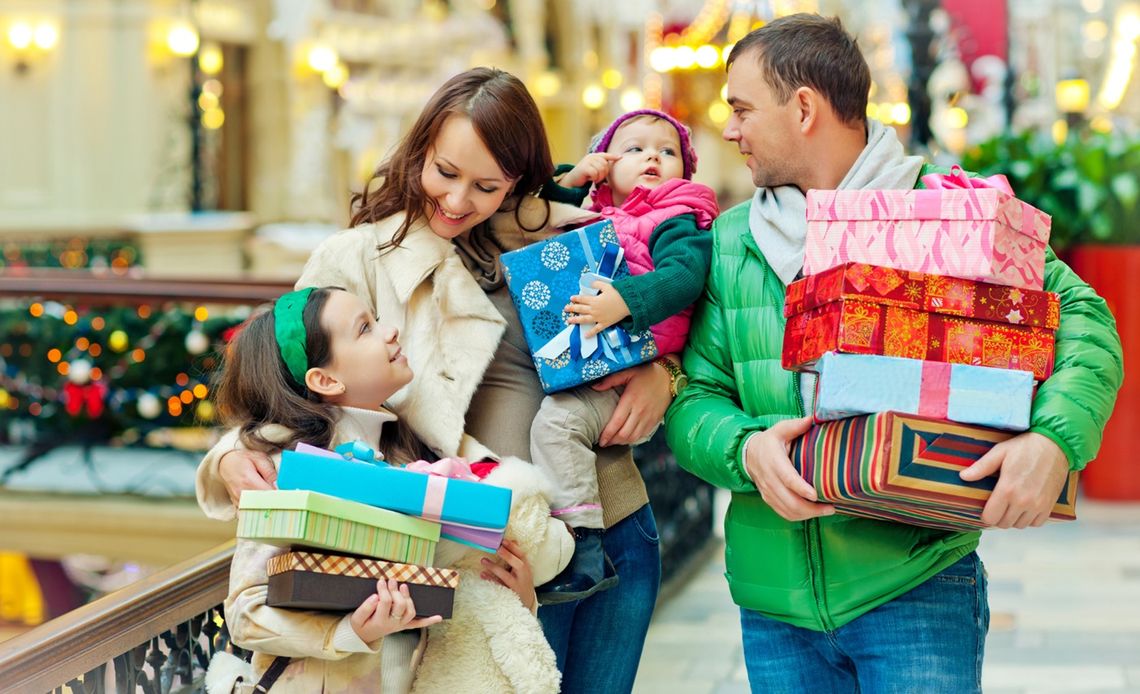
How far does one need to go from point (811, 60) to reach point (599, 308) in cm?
54

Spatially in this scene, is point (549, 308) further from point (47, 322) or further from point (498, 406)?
point (47, 322)

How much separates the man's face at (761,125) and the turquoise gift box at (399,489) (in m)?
0.72

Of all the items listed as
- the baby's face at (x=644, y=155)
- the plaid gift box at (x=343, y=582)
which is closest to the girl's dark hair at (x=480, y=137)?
the baby's face at (x=644, y=155)

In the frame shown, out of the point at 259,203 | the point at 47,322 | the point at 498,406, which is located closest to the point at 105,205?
the point at 259,203

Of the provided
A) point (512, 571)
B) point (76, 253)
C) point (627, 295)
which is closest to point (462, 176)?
point (627, 295)

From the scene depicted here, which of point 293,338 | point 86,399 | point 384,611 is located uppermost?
point 293,338

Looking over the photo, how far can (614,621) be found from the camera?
8.02 ft

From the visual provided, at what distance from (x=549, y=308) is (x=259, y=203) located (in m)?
17.2

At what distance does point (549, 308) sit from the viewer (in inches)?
90.8

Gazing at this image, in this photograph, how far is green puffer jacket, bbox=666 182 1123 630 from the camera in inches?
85.0

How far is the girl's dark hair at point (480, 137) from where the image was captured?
87.2 inches

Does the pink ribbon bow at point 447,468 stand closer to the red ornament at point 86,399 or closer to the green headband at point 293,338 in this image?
the green headband at point 293,338

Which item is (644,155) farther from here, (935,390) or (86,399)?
(86,399)

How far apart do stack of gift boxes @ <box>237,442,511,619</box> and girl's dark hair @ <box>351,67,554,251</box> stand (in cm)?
53
